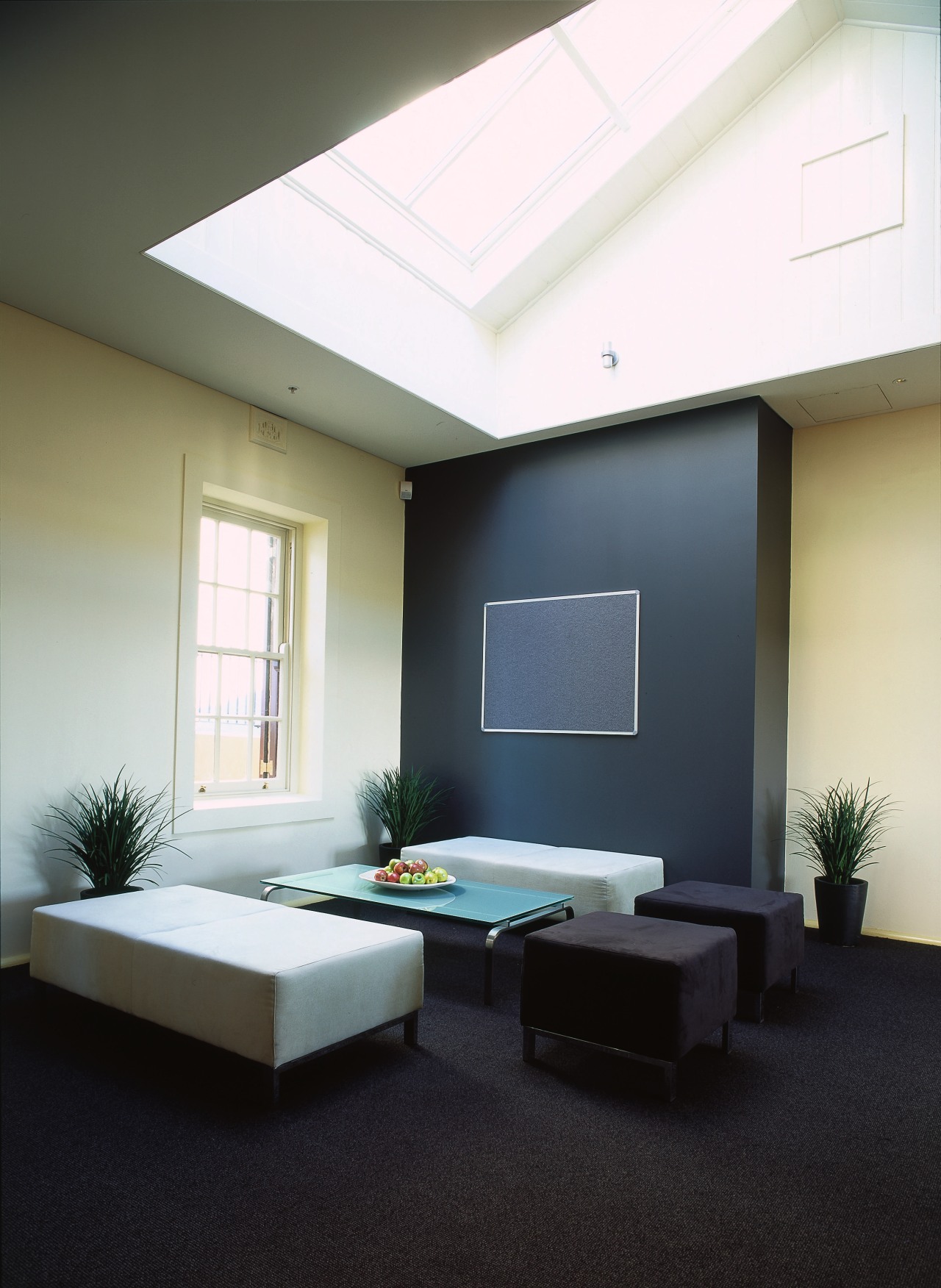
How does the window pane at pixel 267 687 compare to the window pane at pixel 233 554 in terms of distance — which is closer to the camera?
the window pane at pixel 233 554

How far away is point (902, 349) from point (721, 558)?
4.36 feet

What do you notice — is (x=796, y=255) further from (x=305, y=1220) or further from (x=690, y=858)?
(x=305, y=1220)

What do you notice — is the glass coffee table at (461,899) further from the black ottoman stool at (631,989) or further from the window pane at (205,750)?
the window pane at (205,750)

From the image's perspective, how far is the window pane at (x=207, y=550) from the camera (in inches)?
196

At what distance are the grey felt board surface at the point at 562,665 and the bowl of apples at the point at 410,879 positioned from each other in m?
1.59

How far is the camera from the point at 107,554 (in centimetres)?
419

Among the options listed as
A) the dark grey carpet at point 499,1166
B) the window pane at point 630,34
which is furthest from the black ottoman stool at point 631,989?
the window pane at point 630,34

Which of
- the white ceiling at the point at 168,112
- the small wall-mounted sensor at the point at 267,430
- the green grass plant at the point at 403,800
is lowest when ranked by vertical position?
the green grass plant at the point at 403,800

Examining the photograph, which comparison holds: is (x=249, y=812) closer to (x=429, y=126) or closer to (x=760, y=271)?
(x=429, y=126)

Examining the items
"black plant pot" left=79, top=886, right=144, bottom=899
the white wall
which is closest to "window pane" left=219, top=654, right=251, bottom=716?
"black plant pot" left=79, top=886, right=144, bottom=899

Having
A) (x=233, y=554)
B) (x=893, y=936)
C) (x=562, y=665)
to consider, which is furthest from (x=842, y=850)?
(x=233, y=554)

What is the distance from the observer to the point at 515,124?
4734mm

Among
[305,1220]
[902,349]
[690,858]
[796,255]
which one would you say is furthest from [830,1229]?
[796,255]

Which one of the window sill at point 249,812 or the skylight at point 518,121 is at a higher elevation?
the skylight at point 518,121
